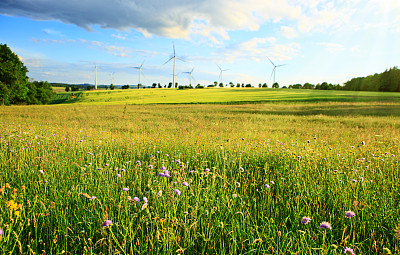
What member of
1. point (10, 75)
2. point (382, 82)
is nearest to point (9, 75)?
point (10, 75)

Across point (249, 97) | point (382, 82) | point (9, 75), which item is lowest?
point (249, 97)

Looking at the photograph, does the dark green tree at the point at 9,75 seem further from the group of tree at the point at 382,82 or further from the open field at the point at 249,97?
the group of tree at the point at 382,82

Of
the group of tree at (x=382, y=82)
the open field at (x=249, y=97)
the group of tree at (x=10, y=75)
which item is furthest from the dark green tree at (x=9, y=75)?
the group of tree at (x=382, y=82)

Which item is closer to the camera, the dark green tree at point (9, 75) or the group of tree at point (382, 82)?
the dark green tree at point (9, 75)

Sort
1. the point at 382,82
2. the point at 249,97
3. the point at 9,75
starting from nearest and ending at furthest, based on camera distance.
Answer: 1. the point at 9,75
2. the point at 249,97
3. the point at 382,82

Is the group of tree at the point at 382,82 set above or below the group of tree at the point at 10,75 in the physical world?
above

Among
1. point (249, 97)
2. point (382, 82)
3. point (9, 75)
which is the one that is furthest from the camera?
point (382, 82)

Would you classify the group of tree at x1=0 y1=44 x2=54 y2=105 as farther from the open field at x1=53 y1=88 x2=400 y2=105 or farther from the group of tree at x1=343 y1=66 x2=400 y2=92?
the group of tree at x1=343 y1=66 x2=400 y2=92

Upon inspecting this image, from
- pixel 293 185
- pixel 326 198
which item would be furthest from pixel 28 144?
pixel 326 198

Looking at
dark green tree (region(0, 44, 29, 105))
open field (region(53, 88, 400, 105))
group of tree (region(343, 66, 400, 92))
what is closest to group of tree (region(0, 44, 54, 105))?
dark green tree (region(0, 44, 29, 105))

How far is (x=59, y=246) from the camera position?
7.45 feet

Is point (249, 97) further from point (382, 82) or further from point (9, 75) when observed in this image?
point (382, 82)

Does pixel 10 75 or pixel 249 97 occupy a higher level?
pixel 10 75

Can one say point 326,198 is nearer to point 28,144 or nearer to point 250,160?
point 250,160
